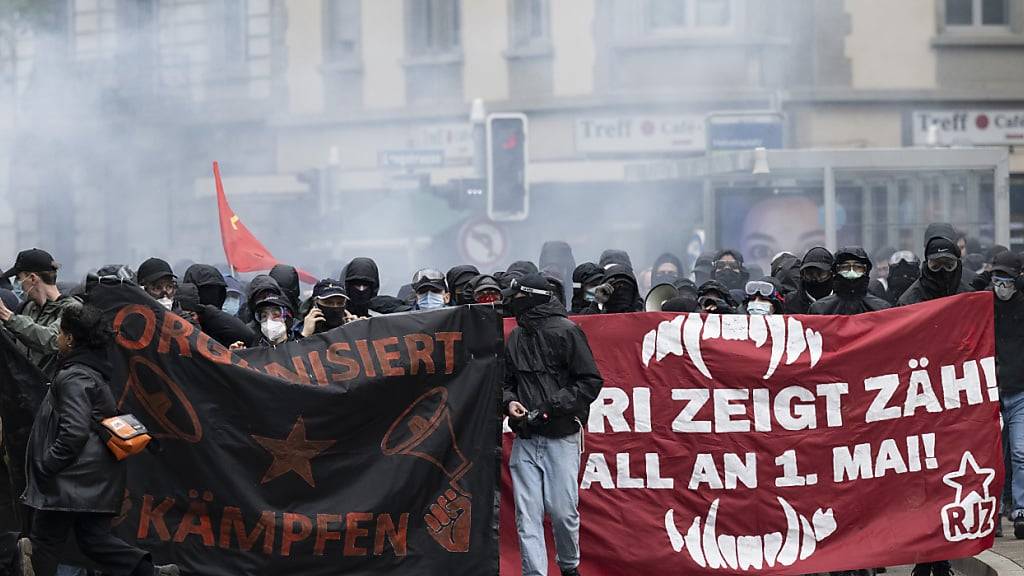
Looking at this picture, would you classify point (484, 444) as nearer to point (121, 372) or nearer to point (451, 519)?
point (451, 519)

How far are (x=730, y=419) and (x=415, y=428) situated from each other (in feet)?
4.93

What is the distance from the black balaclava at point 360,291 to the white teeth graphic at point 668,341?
1.99 metres

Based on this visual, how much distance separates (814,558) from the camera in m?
8.18

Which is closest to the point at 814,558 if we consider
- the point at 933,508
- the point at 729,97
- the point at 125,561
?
the point at 933,508

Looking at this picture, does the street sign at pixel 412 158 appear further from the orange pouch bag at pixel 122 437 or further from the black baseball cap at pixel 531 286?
the orange pouch bag at pixel 122 437

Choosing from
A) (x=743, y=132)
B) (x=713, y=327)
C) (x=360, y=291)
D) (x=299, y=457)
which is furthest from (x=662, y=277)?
(x=299, y=457)

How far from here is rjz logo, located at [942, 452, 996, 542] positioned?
826 cm

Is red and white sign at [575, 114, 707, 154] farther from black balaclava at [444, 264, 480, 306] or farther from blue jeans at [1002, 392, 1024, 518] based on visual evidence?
blue jeans at [1002, 392, 1024, 518]

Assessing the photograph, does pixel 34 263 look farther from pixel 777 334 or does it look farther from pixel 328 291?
pixel 777 334

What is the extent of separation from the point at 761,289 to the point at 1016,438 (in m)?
1.52

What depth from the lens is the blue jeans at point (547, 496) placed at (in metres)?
7.80

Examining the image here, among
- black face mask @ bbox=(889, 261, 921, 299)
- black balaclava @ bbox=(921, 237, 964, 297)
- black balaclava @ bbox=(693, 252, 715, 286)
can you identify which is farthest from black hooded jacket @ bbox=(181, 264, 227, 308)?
black face mask @ bbox=(889, 261, 921, 299)

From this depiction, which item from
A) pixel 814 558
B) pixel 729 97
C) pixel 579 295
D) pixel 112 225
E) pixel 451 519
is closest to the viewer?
pixel 451 519

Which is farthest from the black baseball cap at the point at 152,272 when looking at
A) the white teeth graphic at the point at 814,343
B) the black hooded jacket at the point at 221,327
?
the white teeth graphic at the point at 814,343
